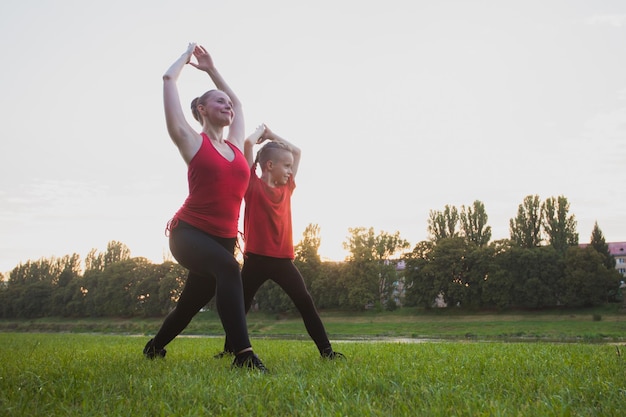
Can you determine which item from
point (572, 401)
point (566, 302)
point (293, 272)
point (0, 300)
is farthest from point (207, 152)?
point (0, 300)

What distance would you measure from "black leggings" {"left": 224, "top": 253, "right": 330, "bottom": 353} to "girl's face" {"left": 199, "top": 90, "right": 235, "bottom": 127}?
1299 mm

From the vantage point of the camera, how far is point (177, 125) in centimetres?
379

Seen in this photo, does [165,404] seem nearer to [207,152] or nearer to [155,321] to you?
[207,152]

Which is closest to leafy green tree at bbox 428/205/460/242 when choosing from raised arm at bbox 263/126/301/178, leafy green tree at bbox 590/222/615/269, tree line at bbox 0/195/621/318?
tree line at bbox 0/195/621/318

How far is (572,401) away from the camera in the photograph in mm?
2166

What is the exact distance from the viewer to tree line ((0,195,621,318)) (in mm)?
45875

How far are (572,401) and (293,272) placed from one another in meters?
2.77

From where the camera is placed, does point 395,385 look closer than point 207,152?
Yes

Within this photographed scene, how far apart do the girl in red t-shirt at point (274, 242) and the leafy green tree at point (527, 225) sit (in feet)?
183

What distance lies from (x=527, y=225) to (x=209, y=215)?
58101mm

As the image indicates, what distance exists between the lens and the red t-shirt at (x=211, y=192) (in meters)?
3.85

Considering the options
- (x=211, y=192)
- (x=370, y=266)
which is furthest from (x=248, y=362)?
(x=370, y=266)

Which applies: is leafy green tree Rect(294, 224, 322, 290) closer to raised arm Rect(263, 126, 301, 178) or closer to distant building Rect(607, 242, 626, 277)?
raised arm Rect(263, 126, 301, 178)

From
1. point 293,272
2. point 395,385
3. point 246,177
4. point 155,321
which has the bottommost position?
point 155,321
